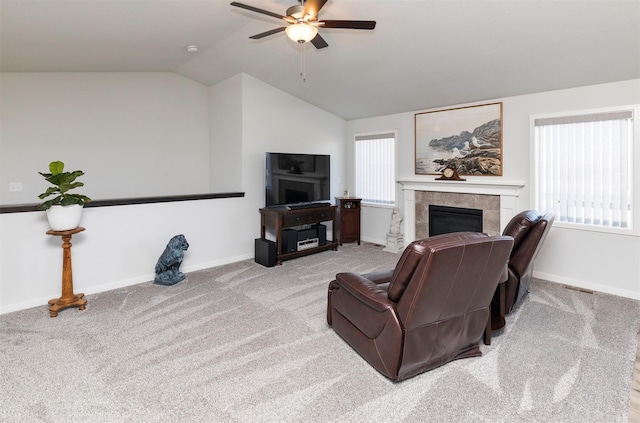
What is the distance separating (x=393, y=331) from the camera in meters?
2.09

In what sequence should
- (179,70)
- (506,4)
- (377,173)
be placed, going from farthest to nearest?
(377,173) < (179,70) < (506,4)

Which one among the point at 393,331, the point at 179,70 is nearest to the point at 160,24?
the point at 179,70

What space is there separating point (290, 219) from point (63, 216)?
2.69m

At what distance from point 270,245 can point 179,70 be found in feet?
10.0

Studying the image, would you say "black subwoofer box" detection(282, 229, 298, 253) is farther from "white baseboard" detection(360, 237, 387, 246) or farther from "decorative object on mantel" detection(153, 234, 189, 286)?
"white baseboard" detection(360, 237, 387, 246)

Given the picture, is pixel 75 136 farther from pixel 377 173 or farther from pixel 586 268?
pixel 586 268

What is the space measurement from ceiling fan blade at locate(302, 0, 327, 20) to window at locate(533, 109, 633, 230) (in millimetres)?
3146

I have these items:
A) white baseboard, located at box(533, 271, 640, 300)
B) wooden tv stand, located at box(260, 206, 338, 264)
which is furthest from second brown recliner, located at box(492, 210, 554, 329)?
wooden tv stand, located at box(260, 206, 338, 264)

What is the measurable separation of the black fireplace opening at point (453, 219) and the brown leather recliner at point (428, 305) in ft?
8.79

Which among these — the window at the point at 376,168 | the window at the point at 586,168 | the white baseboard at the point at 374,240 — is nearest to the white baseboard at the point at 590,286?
the window at the point at 586,168

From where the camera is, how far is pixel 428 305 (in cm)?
204

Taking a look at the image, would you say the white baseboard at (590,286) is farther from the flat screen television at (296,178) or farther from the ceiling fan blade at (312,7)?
the ceiling fan blade at (312,7)

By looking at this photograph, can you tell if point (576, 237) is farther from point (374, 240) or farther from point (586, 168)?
point (374, 240)

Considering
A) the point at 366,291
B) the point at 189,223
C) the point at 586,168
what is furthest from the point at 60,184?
the point at 586,168
